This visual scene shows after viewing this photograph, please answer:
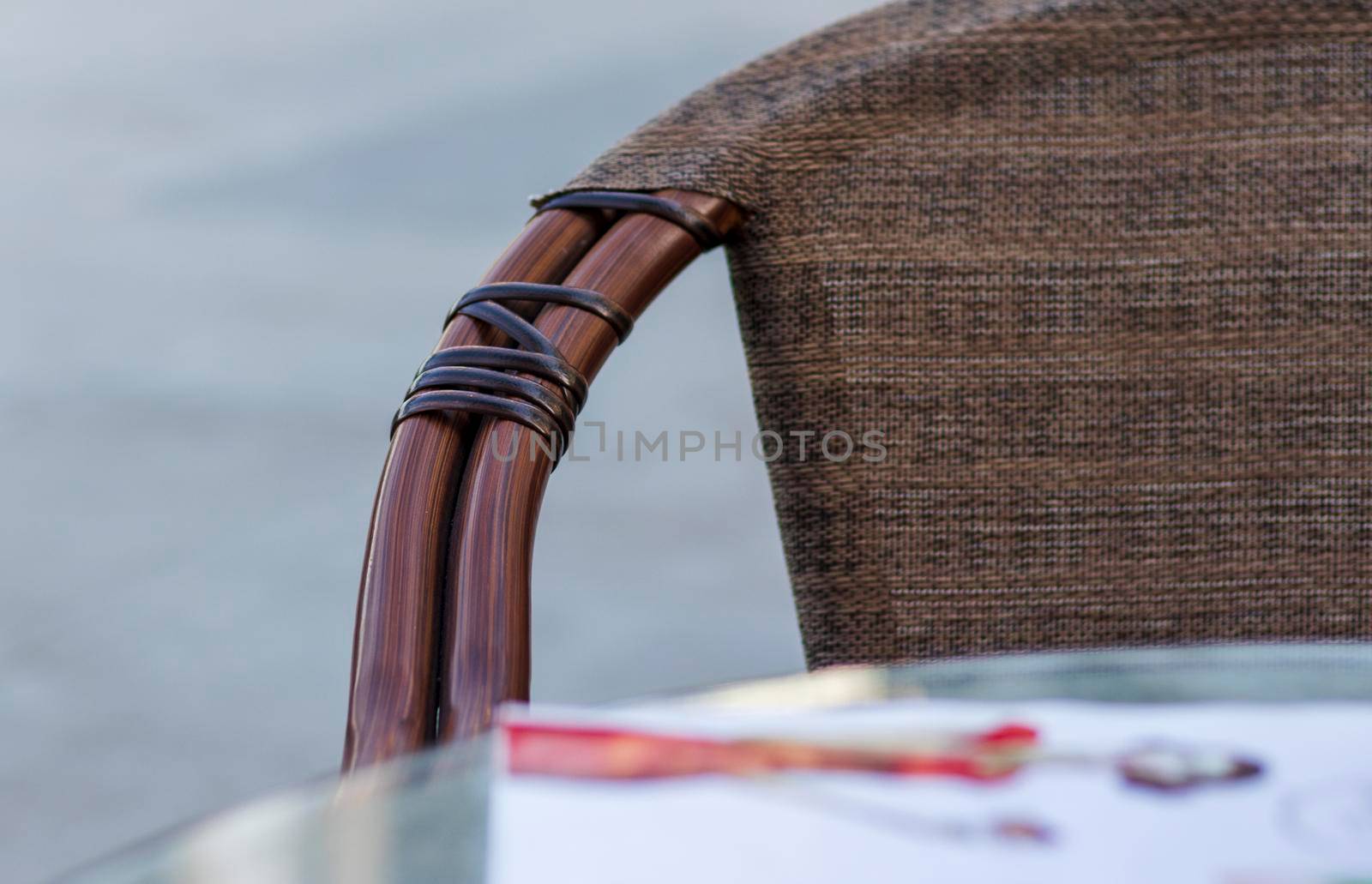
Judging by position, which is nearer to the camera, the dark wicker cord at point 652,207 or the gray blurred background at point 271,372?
the dark wicker cord at point 652,207

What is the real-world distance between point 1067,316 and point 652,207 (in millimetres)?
157

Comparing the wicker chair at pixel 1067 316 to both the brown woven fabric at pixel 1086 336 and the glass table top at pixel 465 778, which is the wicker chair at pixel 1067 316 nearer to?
the brown woven fabric at pixel 1086 336

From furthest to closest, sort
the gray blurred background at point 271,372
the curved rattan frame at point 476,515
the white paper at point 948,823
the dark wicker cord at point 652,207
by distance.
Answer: the gray blurred background at point 271,372, the dark wicker cord at point 652,207, the curved rattan frame at point 476,515, the white paper at point 948,823

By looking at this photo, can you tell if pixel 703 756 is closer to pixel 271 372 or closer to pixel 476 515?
pixel 476 515

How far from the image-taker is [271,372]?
5.28ft

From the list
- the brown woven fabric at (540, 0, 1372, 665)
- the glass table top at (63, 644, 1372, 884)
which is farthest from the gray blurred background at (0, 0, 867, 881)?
the glass table top at (63, 644, 1372, 884)

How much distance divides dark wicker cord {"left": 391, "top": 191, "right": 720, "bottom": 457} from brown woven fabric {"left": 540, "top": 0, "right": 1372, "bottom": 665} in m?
0.09

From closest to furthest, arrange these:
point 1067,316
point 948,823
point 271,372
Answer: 1. point 948,823
2. point 1067,316
3. point 271,372

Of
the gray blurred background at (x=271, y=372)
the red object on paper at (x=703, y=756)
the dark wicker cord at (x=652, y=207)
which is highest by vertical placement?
the gray blurred background at (x=271, y=372)

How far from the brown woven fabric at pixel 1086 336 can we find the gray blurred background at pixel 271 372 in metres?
0.83

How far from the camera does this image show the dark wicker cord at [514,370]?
0.33m

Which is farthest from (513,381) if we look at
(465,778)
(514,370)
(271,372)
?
(271,372)

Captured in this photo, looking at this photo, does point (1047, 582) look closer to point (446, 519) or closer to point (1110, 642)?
point (1110, 642)

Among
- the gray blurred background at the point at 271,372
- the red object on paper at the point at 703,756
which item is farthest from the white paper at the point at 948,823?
the gray blurred background at the point at 271,372
